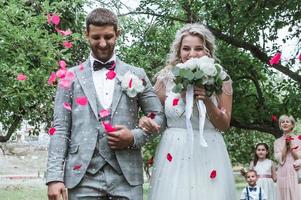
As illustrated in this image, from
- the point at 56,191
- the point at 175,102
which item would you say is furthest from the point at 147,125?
the point at 175,102

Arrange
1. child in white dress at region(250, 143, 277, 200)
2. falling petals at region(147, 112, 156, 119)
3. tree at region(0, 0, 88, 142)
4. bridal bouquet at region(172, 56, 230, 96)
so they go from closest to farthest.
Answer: falling petals at region(147, 112, 156, 119) < bridal bouquet at region(172, 56, 230, 96) < tree at region(0, 0, 88, 142) < child in white dress at region(250, 143, 277, 200)

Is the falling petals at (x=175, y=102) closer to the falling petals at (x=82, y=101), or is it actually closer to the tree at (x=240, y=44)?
the falling petals at (x=82, y=101)

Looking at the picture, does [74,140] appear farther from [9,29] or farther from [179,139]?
[9,29]

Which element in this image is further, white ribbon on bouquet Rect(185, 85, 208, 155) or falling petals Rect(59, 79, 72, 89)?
white ribbon on bouquet Rect(185, 85, 208, 155)

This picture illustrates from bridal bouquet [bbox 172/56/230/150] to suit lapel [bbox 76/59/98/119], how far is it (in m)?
0.79

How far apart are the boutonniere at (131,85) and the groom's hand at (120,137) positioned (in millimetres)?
222

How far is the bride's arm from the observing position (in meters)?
4.46

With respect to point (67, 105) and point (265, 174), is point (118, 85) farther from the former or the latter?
point (265, 174)

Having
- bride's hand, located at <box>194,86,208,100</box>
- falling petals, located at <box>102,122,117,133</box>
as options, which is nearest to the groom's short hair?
falling petals, located at <box>102,122,117,133</box>

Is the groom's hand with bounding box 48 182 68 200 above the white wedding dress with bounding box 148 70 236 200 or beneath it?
beneath

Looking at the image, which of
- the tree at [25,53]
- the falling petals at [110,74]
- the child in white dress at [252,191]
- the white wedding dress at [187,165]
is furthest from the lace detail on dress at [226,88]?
the child in white dress at [252,191]

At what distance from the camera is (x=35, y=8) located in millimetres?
10344

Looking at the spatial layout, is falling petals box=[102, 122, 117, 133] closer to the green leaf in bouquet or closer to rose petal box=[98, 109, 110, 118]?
rose petal box=[98, 109, 110, 118]

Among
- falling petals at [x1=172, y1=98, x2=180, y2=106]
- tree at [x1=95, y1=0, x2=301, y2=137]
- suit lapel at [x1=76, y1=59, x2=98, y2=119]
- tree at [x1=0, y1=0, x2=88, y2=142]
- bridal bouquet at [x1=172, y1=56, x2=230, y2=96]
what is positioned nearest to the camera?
suit lapel at [x1=76, y1=59, x2=98, y2=119]
